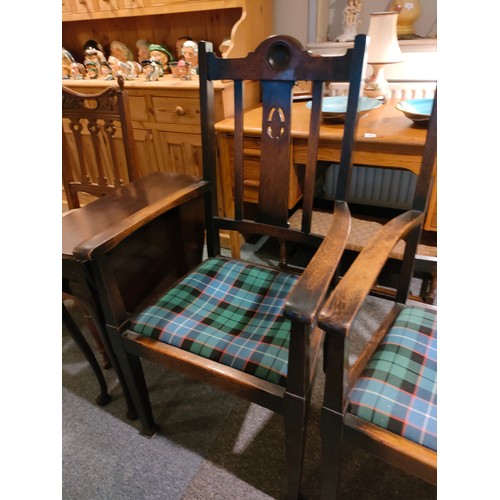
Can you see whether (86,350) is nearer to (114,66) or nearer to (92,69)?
(114,66)

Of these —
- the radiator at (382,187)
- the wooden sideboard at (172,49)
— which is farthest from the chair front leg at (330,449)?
the radiator at (382,187)

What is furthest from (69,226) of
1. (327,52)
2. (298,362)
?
(327,52)

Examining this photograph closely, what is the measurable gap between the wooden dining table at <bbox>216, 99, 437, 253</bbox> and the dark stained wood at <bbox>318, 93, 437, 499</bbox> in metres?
0.57

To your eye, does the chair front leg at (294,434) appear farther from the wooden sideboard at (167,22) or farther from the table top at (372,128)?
the wooden sideboard at (167,22)

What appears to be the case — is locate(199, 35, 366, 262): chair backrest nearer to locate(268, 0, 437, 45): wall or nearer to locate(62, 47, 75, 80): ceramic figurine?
locate(268, 0, 437, 45): wall

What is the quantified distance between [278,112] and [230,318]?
1.91ft

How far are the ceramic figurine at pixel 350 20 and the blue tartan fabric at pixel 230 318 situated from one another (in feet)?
4.91

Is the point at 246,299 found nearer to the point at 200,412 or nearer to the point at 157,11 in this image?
the point at 200,412

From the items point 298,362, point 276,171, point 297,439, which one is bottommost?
point 297,439

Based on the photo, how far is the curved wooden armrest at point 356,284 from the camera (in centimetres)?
58

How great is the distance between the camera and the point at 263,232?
3.75 ft

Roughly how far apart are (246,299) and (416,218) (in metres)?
0.50

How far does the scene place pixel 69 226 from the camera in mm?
1149

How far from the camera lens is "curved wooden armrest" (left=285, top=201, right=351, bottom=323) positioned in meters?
0.61
